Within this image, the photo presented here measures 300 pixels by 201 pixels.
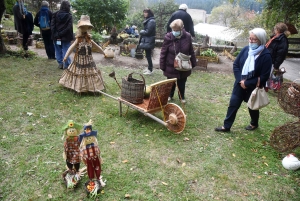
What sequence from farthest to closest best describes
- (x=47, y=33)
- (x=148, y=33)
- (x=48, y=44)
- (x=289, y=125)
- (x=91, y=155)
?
(x=48, y=44)
(x=47, y=33)
(x=148, y=33)
(x=289, y=125)
(x=91, y=155)

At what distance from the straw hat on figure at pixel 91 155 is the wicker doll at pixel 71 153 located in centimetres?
10

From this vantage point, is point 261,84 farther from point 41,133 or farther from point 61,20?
point 61,20

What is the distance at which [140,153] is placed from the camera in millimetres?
3939

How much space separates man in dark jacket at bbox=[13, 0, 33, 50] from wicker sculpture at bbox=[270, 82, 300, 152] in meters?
8.46

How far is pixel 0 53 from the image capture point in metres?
8.66

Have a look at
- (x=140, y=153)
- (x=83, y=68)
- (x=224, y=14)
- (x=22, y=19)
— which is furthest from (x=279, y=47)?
(x=224, y=14)

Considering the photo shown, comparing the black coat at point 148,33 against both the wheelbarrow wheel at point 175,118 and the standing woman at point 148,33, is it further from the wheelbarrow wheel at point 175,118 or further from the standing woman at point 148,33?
the wheelbarrow wheel at point 175,118

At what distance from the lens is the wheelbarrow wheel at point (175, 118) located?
4.30 m

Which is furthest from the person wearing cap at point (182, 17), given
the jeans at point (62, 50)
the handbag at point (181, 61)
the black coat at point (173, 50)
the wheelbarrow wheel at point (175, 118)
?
the wheelbarrow wheel at point (175, 118)

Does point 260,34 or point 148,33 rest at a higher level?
point 260,34

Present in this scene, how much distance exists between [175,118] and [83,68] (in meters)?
2.67

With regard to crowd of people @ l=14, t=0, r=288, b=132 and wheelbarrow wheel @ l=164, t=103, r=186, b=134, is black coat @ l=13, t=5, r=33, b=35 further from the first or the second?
wheelbarrow wheel @ l=164, t=103, r=186, b=134

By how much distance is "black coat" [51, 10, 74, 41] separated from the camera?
21.9 feet

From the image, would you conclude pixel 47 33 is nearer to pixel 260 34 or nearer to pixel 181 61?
pixel 181 61
